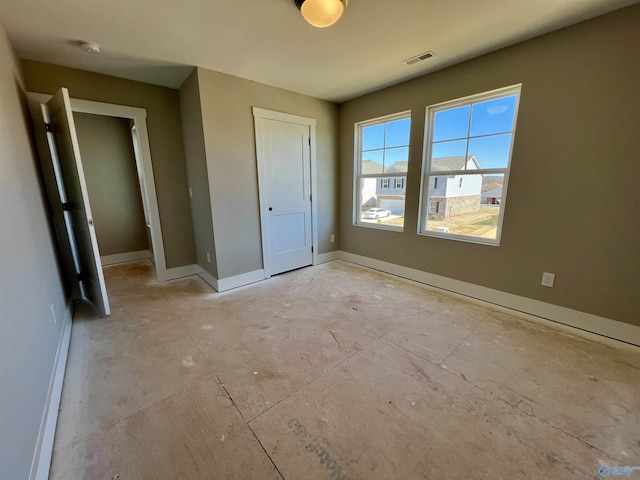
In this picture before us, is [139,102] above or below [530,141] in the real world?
above

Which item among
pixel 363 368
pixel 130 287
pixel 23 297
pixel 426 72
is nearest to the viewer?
pixel 23 297

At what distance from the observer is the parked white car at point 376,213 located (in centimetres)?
372

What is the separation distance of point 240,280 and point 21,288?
2.02 metres

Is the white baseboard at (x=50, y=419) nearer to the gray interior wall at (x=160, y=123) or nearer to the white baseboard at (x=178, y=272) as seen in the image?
the white baseboard at (x=178, y=272)

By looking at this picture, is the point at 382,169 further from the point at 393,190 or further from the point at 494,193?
the point at 494,193

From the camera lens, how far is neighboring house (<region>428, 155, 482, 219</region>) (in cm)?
277

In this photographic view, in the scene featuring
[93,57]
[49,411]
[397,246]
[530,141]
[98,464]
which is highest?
[93,57]

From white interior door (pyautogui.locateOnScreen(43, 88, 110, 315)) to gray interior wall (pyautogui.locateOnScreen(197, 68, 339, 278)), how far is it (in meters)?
1.08

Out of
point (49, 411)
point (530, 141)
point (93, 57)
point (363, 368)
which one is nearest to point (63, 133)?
point (93, 57)

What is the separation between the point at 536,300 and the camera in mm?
2471

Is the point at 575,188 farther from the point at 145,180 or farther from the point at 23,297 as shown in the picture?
the point at 145,180

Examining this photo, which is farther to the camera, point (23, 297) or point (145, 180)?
point (145, 180)

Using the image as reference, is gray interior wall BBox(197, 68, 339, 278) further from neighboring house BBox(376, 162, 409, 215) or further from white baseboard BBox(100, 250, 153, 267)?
white baseboard BBox(100, 250, 153, 267)

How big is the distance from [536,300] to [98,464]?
339 centimetres
